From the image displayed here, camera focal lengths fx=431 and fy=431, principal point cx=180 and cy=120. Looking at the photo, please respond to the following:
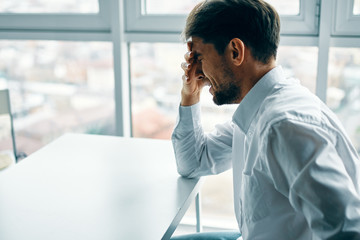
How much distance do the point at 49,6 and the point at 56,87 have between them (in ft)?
1.41

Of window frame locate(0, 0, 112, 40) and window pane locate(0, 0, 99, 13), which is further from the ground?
window pane locate(0, 0, 99, 13)

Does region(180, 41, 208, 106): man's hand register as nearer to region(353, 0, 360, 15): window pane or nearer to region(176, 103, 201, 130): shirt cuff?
region(176, 103, 201, 130): shirt cuff

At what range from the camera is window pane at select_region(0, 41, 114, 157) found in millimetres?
2271

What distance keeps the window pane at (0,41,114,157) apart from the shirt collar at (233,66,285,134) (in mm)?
1172

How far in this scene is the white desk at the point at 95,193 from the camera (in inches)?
43.2

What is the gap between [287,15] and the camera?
1.91 m

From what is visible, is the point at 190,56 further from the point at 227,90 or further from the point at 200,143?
the point at 200,143

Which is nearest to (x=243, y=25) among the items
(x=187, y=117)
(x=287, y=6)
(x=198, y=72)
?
(x=198, y=72)

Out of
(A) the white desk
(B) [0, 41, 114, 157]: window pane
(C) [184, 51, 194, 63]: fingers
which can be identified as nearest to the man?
(C) [184, 51, 194, 63]: fingers

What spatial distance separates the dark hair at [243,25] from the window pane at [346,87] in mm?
811

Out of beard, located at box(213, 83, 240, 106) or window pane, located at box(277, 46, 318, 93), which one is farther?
window pane, located at box(277, 46, 318, 93)

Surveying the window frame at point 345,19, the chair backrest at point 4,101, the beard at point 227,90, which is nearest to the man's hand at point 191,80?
the beard at point 227,90

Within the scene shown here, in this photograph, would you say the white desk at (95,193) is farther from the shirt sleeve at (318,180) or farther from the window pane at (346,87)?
the window pane at (346,87)

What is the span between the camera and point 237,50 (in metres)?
1.17
